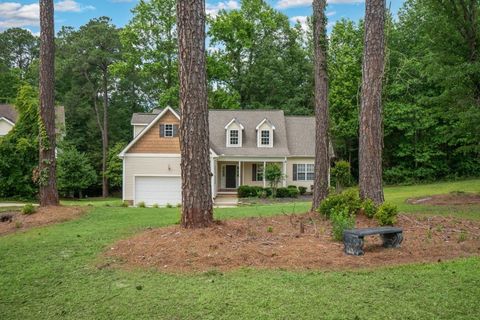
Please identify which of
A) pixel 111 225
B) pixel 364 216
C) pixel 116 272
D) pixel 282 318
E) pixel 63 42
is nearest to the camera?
pixel 282 318

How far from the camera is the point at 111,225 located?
9.28 metres

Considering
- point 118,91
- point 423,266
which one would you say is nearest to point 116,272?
point 423,266

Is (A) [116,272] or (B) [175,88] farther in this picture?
(B) [175,88]

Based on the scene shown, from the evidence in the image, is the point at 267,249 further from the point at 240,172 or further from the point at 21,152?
the point at 240,172

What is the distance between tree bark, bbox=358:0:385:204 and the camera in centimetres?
873

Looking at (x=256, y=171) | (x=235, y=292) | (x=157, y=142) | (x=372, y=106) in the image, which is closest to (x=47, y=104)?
(x=372, y=106)

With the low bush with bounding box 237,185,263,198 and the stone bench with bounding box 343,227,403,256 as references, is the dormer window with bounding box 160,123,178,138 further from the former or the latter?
the stone bench with bounding box 343,227,403,256

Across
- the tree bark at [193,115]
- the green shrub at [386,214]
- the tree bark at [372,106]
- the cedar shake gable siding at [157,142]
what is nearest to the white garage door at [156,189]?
the cedar shake gable siding at [157,142]

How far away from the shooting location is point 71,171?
28.6m

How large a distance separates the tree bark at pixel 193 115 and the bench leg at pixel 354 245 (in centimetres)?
225

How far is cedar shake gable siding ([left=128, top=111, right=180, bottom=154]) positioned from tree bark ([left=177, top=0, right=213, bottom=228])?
16752 mm

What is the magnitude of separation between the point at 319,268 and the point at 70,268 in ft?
10.7

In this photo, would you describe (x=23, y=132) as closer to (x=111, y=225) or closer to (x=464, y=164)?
(x=111, y=225)

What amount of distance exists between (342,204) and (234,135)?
61.2 ft
